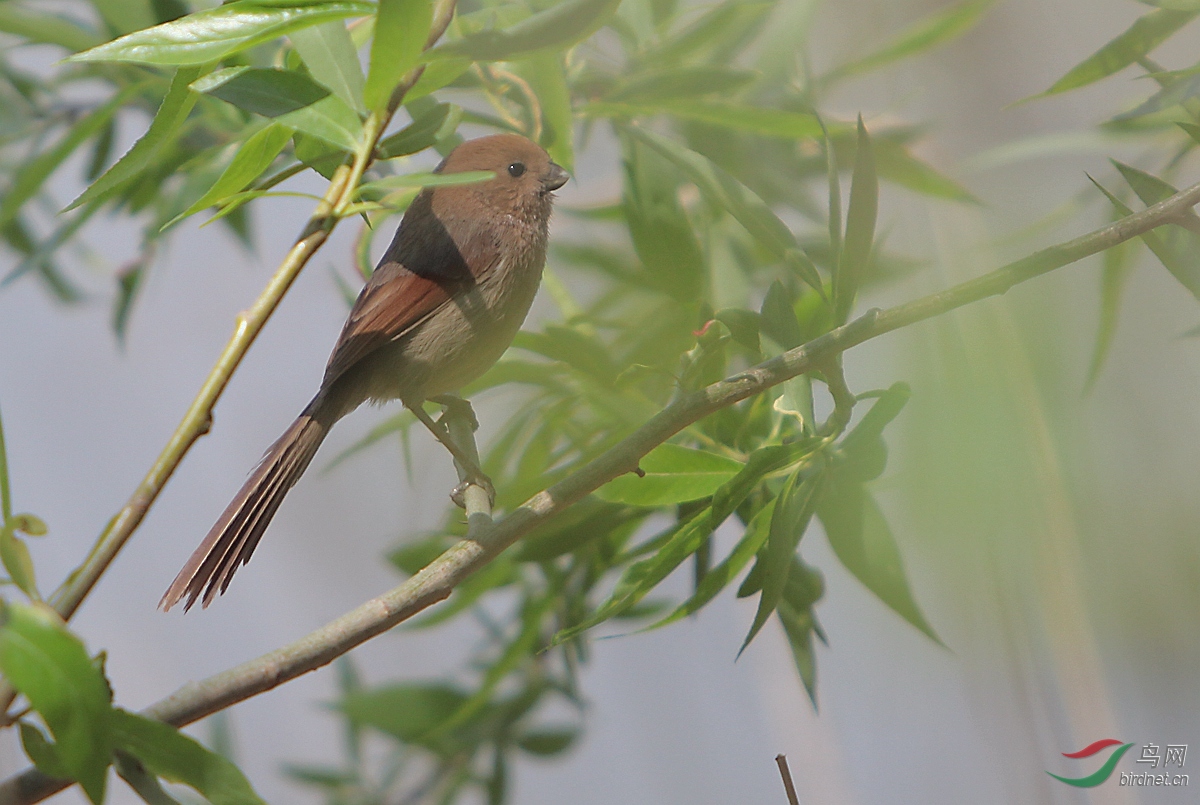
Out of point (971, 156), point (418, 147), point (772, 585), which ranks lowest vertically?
point (772, 585)

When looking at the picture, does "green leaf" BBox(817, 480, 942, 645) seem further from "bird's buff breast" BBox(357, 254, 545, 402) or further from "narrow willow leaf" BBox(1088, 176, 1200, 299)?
"bird's buff breast" BBox(357, 254, 545, 402)

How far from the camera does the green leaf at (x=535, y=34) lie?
649mm

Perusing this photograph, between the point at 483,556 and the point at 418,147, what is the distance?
1.16 ft

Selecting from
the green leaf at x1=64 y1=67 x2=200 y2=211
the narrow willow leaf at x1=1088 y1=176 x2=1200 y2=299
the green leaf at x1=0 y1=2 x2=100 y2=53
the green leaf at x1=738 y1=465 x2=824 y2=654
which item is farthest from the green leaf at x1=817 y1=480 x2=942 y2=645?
the green leaf at x1=0 y1=2 x2=100 y2=53

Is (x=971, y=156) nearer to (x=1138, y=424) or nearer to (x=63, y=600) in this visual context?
(x=1138, y=424)

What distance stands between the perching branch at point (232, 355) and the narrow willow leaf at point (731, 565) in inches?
15.4

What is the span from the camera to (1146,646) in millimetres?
912

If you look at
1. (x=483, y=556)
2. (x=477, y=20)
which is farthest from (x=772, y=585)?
(x=477, y=20)

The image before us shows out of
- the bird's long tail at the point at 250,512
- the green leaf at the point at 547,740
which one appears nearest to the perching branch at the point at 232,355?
the bird's long tail at the point at 250,512

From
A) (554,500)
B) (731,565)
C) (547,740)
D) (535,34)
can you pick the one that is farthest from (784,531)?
(547,740)

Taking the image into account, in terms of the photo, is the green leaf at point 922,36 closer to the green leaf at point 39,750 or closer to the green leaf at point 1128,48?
the green leaf at point 1128,48

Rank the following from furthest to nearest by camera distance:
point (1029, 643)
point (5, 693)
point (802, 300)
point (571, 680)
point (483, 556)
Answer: point (571, 680)
point (802, 300)
point (1029, 643)
point (483, 556)
point (5, 693)

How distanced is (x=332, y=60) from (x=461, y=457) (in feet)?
1.43

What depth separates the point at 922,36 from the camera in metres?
1.29
